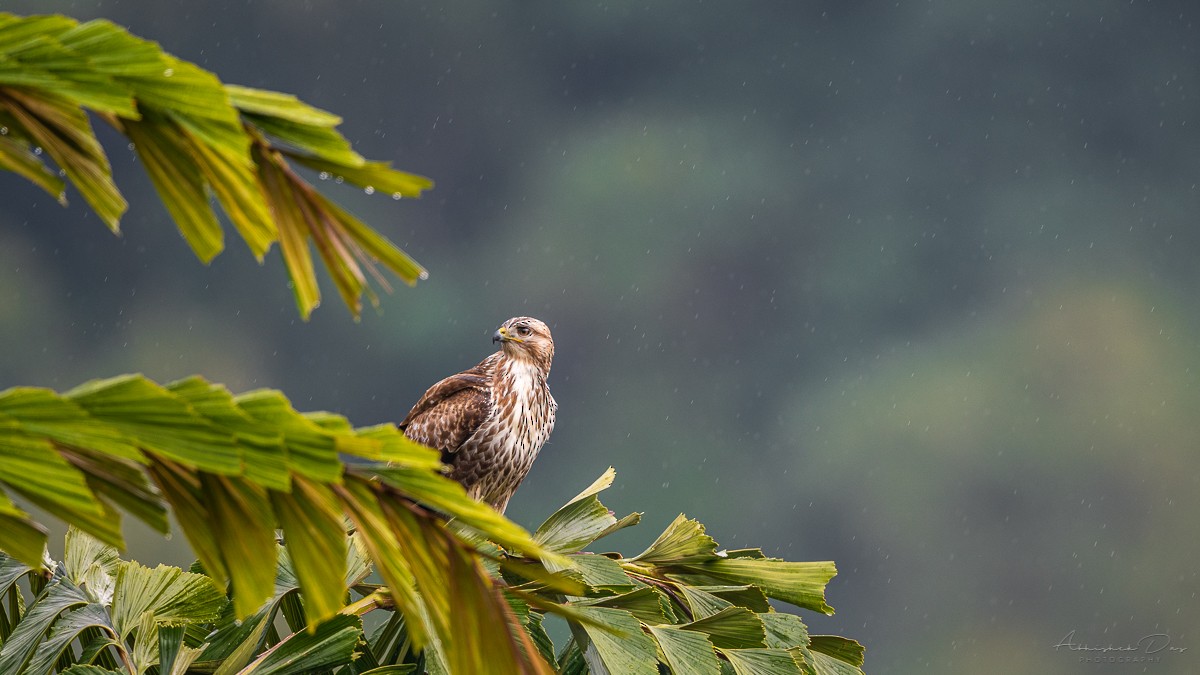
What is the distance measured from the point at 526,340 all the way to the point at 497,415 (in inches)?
13.5

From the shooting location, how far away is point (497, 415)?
3.89m

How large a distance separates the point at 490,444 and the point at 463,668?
114 inches

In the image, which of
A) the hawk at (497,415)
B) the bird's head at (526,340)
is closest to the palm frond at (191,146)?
the hawk at (497,415)

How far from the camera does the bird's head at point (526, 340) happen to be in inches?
161

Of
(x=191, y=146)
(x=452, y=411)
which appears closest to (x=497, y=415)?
(x=452, y=411)

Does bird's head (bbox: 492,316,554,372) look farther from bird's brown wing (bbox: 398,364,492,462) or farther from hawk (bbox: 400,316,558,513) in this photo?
bird's brown wing (bbox: 398,364,492,462)

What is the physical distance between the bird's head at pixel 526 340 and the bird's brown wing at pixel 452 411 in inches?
5.5

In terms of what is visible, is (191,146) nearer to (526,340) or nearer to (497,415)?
(497,415)

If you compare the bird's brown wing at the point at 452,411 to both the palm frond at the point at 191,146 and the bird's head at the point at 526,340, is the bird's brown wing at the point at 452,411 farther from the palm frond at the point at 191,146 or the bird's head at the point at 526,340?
the palm frond at the point at 191,146

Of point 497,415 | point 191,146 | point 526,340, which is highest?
point 526,340

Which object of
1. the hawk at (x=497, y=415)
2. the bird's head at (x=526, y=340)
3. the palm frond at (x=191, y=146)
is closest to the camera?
the palm frond at (x=191, y=146)

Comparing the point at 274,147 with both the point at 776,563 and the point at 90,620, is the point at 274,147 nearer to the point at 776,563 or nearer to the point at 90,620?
A: the point at 90,620

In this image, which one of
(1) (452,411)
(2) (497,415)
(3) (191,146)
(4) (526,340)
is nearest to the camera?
(3) (191,146)

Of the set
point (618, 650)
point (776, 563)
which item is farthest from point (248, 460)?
point (776, 563)
